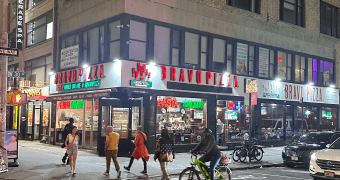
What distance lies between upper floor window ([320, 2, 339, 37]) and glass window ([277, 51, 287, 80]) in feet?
19.9

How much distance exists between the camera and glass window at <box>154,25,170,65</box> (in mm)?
18734

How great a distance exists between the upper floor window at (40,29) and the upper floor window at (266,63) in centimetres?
1396

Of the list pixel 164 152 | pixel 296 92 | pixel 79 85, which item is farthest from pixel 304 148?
pixel 296 92

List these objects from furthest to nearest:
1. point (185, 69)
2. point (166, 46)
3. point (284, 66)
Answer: point (284, 66) → point (185, 69) → point (166, 46)

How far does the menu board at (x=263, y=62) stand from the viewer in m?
24.3

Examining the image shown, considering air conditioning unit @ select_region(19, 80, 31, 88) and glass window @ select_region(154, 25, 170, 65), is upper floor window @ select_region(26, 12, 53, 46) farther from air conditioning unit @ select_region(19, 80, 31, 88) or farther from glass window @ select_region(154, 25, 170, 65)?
glass window @ select_region(154, 25, 170, 65)

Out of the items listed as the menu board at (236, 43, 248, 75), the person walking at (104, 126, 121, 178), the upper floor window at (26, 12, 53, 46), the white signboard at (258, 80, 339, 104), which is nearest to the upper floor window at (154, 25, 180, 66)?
the menu board at (236, 43, 248, 75)

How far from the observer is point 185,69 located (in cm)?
1975

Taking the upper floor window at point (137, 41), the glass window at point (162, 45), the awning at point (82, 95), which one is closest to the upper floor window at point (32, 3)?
the awning at point (82, 95)

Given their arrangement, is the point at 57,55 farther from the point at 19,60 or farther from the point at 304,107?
the point at 304,107

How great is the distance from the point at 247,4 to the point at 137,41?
9597 millimetres

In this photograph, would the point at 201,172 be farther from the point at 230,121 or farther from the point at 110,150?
the point at 230,121

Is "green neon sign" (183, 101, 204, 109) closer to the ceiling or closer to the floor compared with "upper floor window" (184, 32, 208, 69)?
closer to the floor

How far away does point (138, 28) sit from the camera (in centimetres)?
1803
